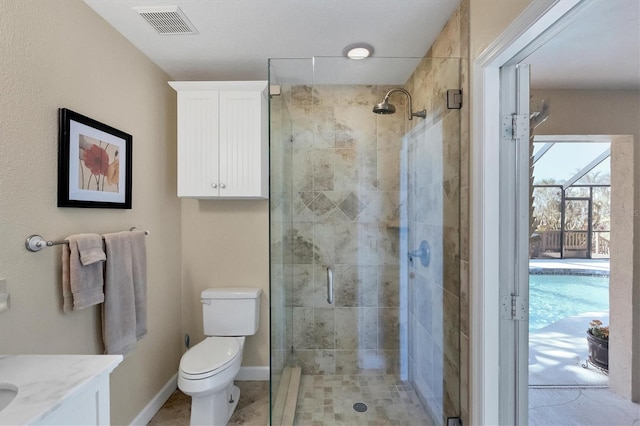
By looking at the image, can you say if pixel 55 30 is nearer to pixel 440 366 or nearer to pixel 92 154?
pixel 92 154

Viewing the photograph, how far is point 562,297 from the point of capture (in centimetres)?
110

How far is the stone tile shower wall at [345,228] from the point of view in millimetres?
1890

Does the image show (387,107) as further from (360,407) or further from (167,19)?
(360,407)

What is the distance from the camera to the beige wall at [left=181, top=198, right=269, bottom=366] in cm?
244

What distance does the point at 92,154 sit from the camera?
4.93 feet

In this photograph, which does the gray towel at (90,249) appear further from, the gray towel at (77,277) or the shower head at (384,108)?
the shower head at (384,108)

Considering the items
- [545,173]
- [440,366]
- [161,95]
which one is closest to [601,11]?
Answer: [545,173]

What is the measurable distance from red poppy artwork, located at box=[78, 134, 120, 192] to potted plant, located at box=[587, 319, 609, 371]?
2.25m

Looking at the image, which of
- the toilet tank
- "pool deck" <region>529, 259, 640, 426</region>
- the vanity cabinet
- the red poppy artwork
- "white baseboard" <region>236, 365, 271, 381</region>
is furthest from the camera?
"white baseboard" <region>236, 365, 271, 381</region>

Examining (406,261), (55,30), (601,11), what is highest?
(55,30)

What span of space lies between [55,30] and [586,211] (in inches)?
91.8

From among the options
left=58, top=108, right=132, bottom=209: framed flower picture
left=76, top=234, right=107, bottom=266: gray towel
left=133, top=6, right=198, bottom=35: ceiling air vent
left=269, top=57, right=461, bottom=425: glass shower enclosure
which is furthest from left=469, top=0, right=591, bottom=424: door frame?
left=58, top=108, right=132, bottom=209: framed flower picture

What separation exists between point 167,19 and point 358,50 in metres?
1.15

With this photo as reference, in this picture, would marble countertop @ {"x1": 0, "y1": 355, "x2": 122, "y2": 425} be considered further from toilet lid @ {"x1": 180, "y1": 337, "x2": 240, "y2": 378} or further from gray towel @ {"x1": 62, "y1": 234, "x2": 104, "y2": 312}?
toilet lid @ {"x1": 180, "y1": 337, "x2": 240, "y2": 378}
